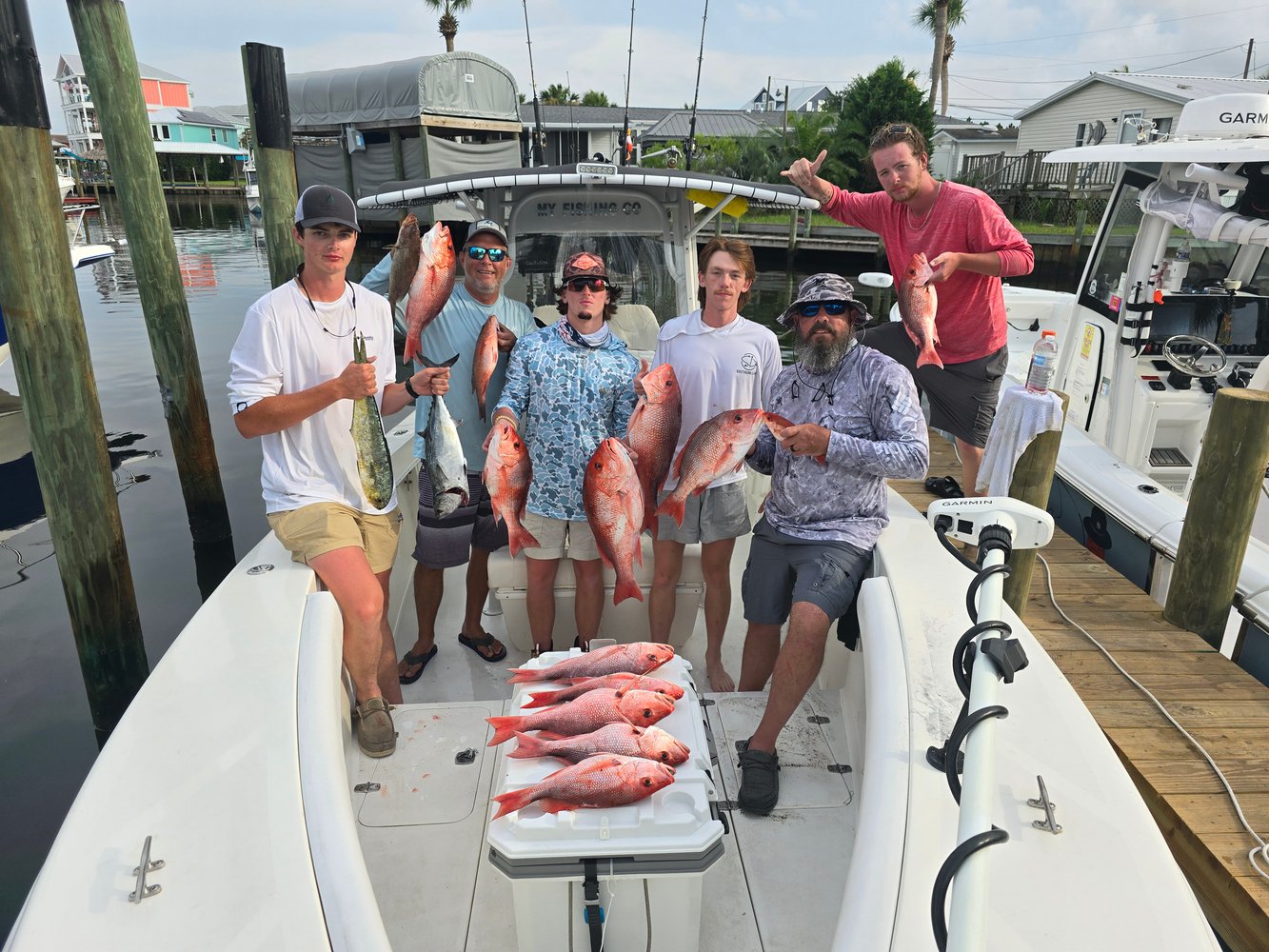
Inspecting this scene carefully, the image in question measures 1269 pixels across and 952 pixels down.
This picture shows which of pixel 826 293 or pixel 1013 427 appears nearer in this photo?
pixel 826 293

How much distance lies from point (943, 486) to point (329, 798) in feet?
12.6

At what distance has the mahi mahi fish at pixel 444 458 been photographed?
279 cm

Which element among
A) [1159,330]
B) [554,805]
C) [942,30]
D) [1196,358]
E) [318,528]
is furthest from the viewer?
[942,30]

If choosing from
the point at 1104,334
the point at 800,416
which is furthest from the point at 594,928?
the point at 1104,334

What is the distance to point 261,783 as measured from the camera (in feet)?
6.25

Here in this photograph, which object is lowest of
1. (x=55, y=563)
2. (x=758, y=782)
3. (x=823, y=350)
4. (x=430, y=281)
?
(x=55, y=563)

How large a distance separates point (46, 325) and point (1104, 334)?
20.3ft

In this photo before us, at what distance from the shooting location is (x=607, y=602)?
369 cm

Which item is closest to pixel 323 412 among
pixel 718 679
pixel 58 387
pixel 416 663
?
pixel 416 663

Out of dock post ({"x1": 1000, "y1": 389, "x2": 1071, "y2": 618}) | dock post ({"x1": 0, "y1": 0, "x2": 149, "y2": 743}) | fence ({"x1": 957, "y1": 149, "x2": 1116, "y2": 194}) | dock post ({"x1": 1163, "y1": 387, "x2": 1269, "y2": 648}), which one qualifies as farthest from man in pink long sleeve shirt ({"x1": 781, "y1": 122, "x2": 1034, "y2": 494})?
fence ({"x1": 957, "y1": 149, "x2": 1116, "y2": 194})

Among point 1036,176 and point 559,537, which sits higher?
point 1036,176

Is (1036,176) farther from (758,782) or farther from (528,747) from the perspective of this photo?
(528,747)

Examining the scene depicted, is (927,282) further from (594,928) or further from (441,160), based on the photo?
(441,160)

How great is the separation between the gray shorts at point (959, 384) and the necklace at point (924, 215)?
0.52 m
